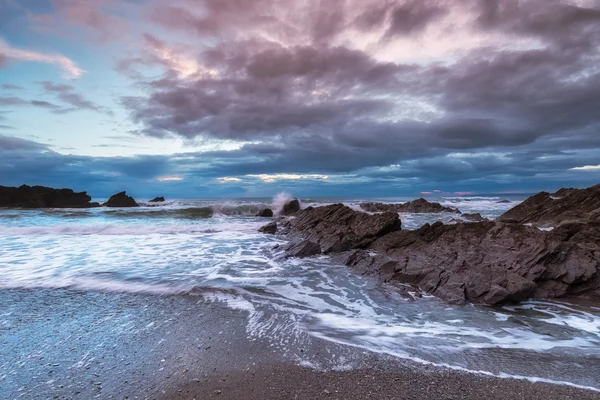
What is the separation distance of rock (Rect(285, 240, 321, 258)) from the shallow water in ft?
1.62

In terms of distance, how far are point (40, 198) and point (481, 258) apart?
52.8m

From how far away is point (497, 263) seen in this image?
7.52 meters

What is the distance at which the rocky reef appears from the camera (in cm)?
656

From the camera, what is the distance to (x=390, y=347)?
171 inches

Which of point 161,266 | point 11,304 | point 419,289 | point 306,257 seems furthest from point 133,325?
point 306,257

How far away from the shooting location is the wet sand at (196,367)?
3219mm

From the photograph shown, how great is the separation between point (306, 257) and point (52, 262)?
812cm

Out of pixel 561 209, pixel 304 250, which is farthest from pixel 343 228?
pixel 561 209

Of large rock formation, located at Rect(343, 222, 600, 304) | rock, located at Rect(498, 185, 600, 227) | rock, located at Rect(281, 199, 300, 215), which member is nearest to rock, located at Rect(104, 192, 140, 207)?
rock, located at Rect(281, 199, 300, 215)

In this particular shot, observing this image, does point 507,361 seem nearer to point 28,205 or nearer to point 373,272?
point 373,272

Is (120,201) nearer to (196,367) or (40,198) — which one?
(40,198)

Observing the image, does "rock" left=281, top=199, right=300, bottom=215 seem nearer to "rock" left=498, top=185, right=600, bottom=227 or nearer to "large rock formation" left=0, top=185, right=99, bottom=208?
"rock" left=498, top=185, right=600, bottom=227

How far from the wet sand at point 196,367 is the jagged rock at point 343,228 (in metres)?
7.48

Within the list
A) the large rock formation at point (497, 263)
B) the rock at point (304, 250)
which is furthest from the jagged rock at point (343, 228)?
the large rock formation at point (497, 263)
